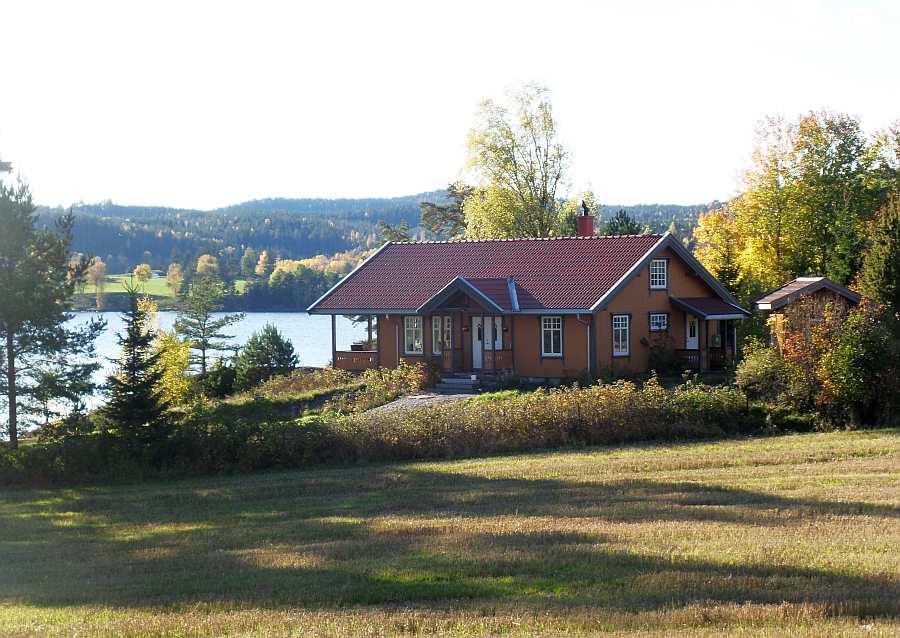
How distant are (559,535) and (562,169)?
4601cm

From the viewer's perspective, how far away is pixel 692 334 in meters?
39.4

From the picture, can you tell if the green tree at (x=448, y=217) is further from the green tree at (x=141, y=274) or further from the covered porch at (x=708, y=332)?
the covered porch at (x=708, y=332)

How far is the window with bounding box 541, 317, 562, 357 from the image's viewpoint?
119 feet

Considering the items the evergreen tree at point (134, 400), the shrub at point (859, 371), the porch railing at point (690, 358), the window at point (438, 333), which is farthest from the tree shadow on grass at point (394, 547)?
the porch railing at point (690, 358)

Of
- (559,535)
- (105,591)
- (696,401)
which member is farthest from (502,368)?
(105,591)

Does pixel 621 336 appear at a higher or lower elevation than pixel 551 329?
lower

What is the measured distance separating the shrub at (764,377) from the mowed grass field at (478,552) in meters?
6.08

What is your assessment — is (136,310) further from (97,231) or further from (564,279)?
(97,231)

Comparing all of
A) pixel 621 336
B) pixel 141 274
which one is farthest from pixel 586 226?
pixel 141 274

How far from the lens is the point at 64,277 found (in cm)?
2811

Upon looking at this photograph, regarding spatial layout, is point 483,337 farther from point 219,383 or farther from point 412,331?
point 219,383

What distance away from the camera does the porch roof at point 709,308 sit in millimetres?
37469

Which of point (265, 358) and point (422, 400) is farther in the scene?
point (265, 358)

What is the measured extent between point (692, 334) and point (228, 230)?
436 ft
